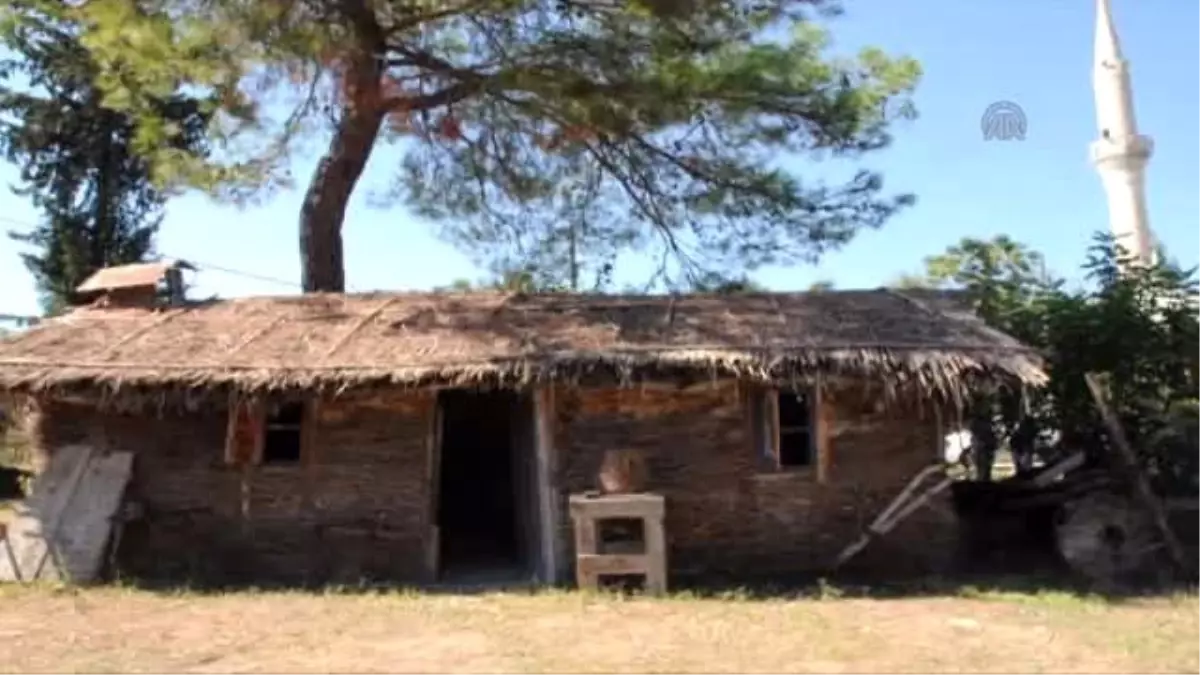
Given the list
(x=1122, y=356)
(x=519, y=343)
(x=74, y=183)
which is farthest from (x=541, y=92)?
(x=74, y=183)

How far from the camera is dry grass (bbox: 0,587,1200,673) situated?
6598 mm

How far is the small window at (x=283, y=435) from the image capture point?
10.4 meters

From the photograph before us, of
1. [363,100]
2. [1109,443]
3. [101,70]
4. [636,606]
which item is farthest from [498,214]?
[1109,443]

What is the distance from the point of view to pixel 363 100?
39.4ft

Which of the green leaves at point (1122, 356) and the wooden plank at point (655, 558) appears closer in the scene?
the wooden plank at point (655, 558)

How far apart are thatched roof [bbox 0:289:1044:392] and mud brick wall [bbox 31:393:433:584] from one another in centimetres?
60

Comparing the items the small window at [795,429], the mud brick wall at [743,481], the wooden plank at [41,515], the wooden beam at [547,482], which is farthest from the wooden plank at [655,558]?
the wooden plank at [41,515]

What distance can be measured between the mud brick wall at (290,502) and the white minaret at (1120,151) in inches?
649

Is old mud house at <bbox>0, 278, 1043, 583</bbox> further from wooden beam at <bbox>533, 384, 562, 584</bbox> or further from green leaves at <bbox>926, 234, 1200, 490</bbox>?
green leaves at <bbox>926, 234, 1200, 490</bbox>

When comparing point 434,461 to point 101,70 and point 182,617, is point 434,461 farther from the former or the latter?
point 101,70

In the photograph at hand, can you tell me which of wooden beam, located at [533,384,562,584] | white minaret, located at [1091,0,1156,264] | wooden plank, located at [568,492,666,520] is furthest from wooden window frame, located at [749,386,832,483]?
white minaret, located at [1091,0,1156,264]

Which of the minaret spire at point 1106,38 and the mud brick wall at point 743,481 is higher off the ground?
the minaret spire at point 1106,38

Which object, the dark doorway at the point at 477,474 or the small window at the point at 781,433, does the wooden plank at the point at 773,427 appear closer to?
the small window at the point at 781,433

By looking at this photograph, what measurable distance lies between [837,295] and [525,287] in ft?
13.9
